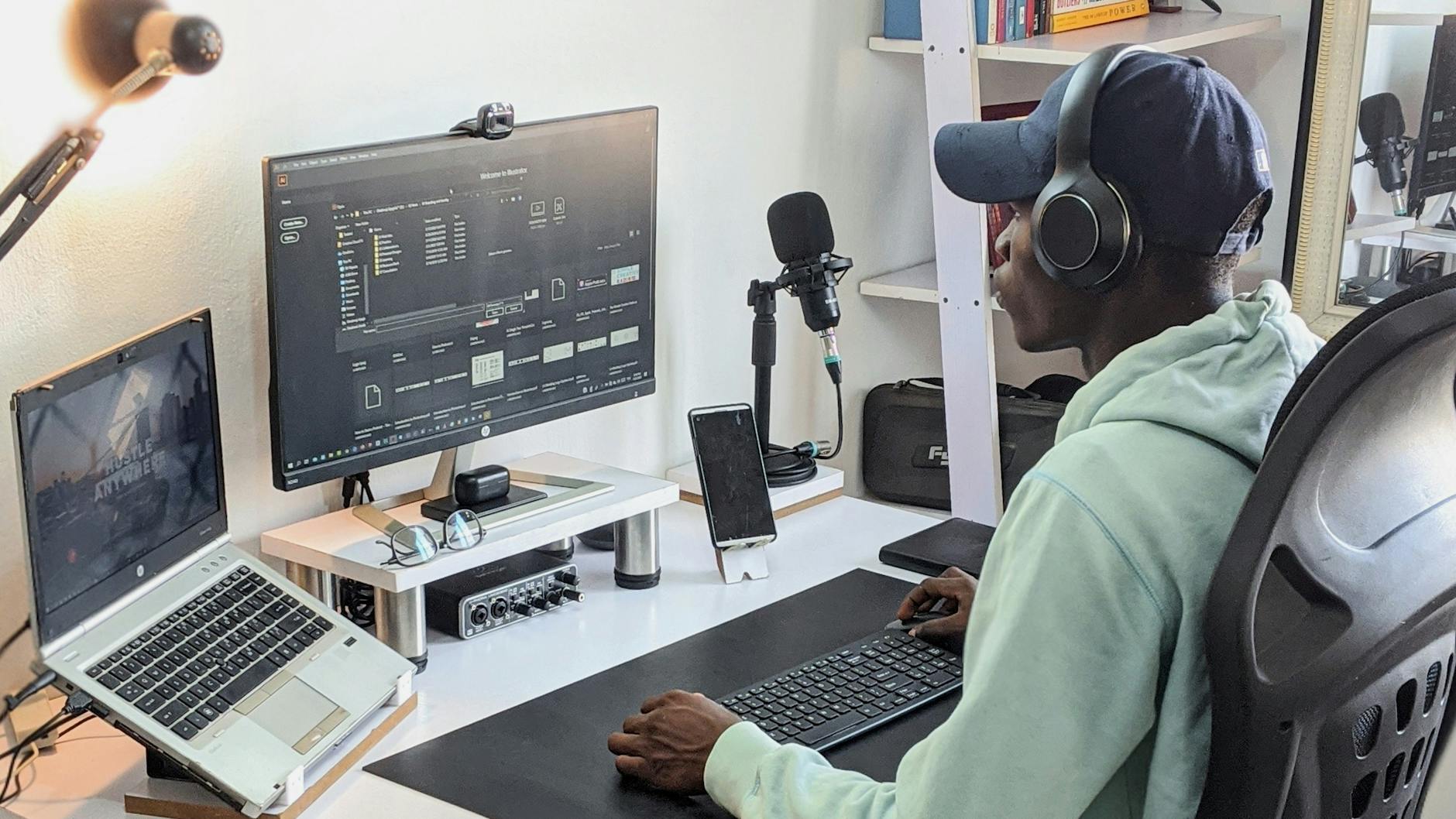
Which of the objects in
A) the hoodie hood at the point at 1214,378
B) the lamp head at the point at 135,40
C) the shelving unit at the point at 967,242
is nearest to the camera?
the hoodie hood at the point at 1214,378

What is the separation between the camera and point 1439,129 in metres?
2.56

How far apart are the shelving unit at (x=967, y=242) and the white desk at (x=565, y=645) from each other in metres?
0.39

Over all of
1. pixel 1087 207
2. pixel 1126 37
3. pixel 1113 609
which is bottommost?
pixel 1113 609

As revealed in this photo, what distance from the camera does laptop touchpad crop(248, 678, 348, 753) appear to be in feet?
4.26

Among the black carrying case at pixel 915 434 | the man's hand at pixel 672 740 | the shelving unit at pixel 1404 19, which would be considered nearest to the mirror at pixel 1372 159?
the shelving unit at pixel 1404 19

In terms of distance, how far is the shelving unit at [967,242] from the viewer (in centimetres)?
230

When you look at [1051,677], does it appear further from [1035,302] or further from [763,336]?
[763,336]

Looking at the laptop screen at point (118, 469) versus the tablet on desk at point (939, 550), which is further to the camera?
the tablet on desk at point (939, 550)

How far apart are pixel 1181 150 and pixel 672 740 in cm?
65

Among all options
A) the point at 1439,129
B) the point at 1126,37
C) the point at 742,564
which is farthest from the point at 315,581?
the point at 1439,129

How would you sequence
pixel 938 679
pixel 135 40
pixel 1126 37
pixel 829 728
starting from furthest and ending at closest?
pixel 1126 37
pixel 938 679
pixel 829 728
pixel 135 40

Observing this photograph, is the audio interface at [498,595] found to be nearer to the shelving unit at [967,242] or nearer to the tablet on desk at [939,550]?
the tablet on desk at [939,550]

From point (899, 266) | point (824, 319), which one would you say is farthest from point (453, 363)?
point (899, 266)

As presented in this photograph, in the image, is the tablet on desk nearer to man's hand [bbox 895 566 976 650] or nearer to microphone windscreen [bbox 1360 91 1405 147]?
man's hand [bbox 895 566 976 650]
